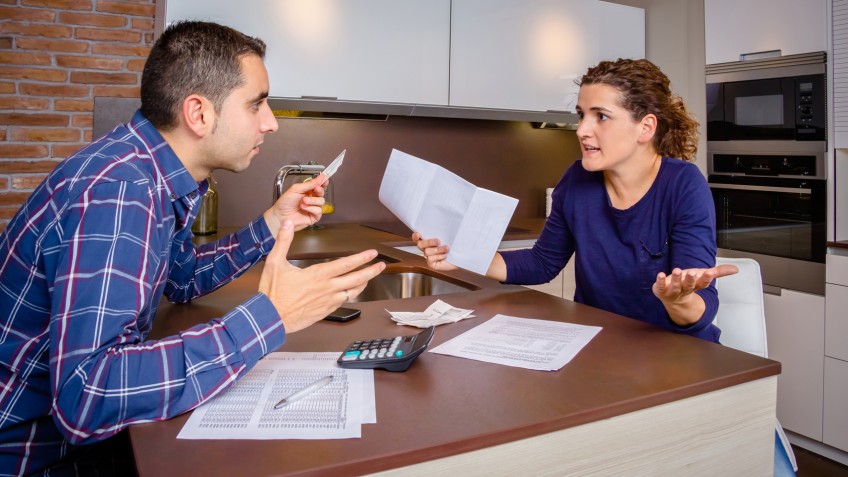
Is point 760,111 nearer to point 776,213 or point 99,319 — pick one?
point 776,213

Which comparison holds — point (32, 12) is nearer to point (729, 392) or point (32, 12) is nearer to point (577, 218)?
point (577, 218)

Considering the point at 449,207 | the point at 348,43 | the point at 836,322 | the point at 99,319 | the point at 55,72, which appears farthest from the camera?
the point at 55,72

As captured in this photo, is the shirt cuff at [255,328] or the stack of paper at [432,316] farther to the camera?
the stack of paper at [432,316]

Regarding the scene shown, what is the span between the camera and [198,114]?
49.1 inches

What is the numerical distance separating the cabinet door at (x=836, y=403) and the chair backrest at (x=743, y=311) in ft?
4.72

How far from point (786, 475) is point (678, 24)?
277 centimetres

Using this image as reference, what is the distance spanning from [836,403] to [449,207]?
2201mm

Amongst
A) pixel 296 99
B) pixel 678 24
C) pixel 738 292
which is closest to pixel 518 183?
pixel 678 24

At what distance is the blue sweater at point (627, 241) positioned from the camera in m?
1.67

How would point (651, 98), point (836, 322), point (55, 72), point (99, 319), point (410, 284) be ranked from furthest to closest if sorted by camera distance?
1. point (55, 72)
2. point (836, 322)
3. point (410, 284)
4. point (651, 98)
5. point (99, 319)

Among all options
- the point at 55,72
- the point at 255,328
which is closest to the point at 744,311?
the point at 255,328

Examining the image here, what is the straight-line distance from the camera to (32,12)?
346 cm

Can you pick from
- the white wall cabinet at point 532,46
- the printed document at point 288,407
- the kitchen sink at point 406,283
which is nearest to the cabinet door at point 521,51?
the white wall cabinet at point 532,46

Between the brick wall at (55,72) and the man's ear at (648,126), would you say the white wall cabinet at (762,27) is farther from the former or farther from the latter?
the brick wall at (55,72)
